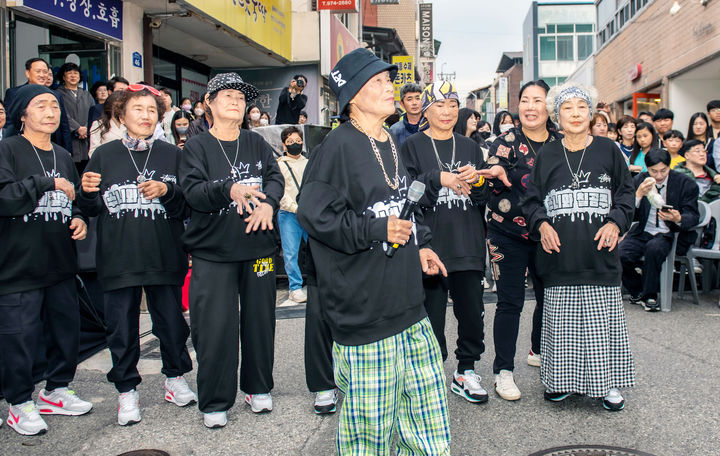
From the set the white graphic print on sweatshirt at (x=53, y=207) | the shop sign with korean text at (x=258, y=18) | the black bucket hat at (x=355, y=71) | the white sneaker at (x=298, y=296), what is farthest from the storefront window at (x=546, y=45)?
the black bucket hat at (x=355, y=71)

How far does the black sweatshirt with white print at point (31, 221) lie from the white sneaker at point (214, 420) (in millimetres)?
1331

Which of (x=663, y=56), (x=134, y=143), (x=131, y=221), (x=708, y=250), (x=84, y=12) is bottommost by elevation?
(x=708, y=250)

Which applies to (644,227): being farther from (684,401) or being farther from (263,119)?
(263,119)

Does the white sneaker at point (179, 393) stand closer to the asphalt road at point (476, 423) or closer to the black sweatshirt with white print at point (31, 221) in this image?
the asphalt road at point (476, 423)

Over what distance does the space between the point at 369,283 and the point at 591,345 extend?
6.41 ft

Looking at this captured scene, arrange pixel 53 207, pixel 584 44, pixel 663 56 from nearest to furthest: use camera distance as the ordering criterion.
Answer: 1. pixel 53 207
2. pixel 663 56
3. pixel 584 44

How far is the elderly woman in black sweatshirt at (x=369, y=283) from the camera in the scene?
2531 mm

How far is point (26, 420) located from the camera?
147 inches

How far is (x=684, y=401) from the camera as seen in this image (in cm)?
394

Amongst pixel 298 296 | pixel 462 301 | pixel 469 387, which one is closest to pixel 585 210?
pixel 462 301

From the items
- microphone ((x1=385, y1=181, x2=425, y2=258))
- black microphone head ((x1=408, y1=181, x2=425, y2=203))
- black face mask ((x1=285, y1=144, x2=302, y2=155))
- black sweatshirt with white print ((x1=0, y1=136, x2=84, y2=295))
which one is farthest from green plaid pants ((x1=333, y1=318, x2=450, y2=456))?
black face mask ((x1=285, y1=144, x2=302, y2=155))

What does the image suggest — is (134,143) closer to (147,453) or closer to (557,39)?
(147,453)

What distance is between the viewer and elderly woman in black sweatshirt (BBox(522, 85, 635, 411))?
12.4 ft

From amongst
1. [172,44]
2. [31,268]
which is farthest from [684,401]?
[172,44]
